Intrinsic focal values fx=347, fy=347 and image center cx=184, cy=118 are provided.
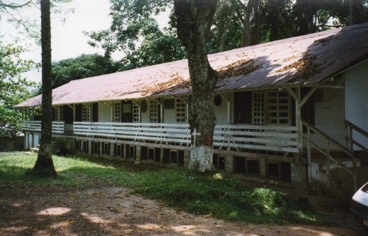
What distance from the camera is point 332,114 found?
1212 centimetres

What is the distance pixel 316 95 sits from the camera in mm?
12312

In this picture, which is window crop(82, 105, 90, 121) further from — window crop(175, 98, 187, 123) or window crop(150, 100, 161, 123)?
window crop(175, 98, 187, 123)

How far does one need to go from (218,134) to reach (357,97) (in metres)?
5.11

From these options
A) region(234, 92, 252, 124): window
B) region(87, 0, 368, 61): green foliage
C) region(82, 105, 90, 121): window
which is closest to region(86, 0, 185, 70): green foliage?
region(87, 0, 368, 61): green foliage

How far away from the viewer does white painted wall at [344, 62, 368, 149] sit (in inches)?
446

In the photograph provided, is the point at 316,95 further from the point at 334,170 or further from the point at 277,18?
the point at 277,18

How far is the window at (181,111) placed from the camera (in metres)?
16.6

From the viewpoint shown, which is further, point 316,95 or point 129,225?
point 316,95

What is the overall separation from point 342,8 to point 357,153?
64.0 feet

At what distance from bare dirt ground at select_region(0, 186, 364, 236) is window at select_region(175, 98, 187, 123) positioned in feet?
26.1

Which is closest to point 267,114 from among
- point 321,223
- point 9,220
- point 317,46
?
point 317,46

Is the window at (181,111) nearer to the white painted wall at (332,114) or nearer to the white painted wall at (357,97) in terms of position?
the white painted wall at (332,114)

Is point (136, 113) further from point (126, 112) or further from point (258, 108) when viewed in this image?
point (258, 108)

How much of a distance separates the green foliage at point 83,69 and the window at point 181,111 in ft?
81.1
